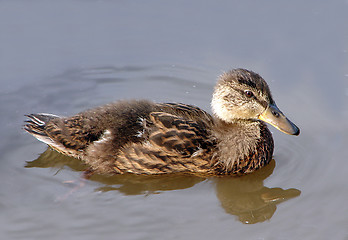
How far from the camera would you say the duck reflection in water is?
6.04 m

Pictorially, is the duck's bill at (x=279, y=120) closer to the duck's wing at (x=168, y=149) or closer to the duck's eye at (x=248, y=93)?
the duck's eye at (x=248, y=93)

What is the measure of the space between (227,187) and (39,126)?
2.30m

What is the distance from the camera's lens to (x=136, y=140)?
6.25 m

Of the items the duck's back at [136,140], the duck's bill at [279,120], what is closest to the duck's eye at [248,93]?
the duck's bill at [279,120]

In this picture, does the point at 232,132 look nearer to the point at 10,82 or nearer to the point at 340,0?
the point at 10,82

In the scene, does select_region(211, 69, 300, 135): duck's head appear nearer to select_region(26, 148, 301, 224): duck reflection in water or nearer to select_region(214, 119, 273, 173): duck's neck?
select_region(214, 119, 273, 173): duck's neck

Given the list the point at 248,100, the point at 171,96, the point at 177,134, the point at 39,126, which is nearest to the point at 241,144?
the point at 248,100

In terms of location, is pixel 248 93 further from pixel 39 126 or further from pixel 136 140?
pixel 39 126

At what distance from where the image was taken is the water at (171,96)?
18.7 feet

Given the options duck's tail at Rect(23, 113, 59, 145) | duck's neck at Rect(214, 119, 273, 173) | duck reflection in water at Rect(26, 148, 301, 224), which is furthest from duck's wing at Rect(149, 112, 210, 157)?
duck's tail at Rect(23, 113, 59, 145)

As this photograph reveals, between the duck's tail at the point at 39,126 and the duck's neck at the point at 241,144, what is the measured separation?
1.96 m

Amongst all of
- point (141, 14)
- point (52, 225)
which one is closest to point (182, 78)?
point (141, 14)

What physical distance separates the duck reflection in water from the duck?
3.3 inches

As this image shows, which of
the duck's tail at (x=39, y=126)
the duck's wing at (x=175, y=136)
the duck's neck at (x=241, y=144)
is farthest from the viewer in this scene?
the duck's tail at (x=39, y=126)
